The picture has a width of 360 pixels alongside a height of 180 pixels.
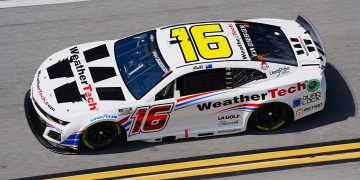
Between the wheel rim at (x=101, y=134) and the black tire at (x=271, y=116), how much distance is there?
2173 mm

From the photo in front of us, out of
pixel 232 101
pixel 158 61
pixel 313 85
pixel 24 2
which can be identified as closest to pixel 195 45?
pixel 158 61

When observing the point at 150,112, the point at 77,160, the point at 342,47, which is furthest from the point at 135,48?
the point at 342,47

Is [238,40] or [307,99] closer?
[307,99]

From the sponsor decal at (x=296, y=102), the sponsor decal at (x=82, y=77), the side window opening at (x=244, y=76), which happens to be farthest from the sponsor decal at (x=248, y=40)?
the sponsor decal at (x=82, y=77)

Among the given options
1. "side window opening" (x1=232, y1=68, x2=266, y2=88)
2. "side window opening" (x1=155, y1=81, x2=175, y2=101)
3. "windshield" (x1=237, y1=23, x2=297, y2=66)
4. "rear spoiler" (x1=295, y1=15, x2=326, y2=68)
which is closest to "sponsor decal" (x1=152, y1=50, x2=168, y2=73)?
"side window opening" (x1=155, y1=81, x2=175, y2=101)

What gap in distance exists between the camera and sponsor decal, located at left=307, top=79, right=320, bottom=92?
9.51 metres

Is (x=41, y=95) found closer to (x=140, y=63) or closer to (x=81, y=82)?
(x=81, y=82)

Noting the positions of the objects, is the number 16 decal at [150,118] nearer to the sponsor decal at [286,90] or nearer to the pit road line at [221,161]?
the pit road line at [221,161]

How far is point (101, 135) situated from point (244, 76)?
2.37m

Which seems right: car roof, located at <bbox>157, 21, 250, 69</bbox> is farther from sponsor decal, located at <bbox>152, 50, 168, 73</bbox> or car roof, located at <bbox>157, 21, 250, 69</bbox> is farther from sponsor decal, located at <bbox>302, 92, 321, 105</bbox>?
sponsor decal, located at <bbox>302, 92, 321, 105</bbox>

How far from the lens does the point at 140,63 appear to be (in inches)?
379

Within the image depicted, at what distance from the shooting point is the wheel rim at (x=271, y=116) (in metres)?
9.60

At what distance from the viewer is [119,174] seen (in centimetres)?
919

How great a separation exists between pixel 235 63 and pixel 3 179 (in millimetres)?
3894
